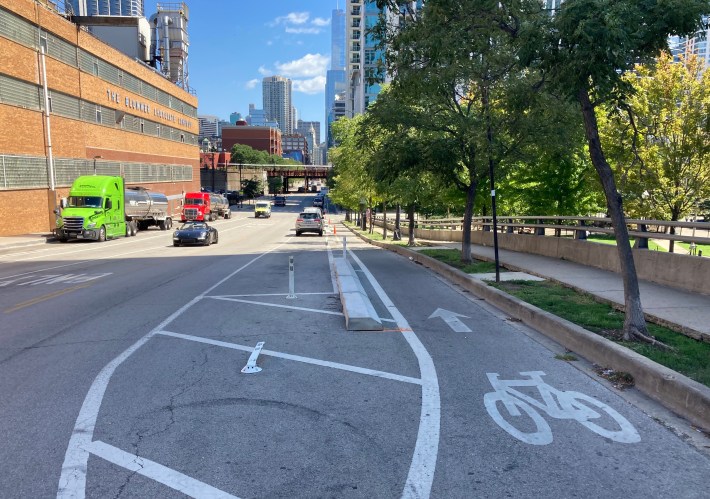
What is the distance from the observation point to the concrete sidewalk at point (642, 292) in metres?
7.56

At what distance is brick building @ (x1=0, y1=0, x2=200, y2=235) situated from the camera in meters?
31.3

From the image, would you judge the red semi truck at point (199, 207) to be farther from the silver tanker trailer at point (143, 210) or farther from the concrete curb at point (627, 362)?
the concrete curb at point (627, 362)

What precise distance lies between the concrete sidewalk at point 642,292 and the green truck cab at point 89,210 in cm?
2313

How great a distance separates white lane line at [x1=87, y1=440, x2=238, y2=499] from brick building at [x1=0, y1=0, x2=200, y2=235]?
107ft

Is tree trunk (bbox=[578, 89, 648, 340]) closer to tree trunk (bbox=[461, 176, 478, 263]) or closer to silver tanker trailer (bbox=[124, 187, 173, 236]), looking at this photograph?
tree trunk (bbox=[461, 176, 478, 263])

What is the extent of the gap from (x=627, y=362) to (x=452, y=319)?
3.46 meters

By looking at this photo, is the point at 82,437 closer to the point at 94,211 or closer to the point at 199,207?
the point at 94,211

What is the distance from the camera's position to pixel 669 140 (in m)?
18.0

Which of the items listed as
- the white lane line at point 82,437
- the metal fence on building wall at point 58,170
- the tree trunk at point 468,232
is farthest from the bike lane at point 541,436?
the metal fence on building wall at point 58,170

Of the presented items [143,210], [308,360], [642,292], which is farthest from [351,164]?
[308,360]

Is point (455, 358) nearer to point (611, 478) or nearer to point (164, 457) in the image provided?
point (611, 478)

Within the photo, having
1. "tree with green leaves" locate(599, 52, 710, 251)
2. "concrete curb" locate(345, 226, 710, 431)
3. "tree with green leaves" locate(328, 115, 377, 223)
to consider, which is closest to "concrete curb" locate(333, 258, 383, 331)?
"concrete curb" locate(345, 226, 710, 431)

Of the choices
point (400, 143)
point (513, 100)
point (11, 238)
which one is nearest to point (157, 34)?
point (11, 238)

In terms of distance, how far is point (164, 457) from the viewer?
4090mm
